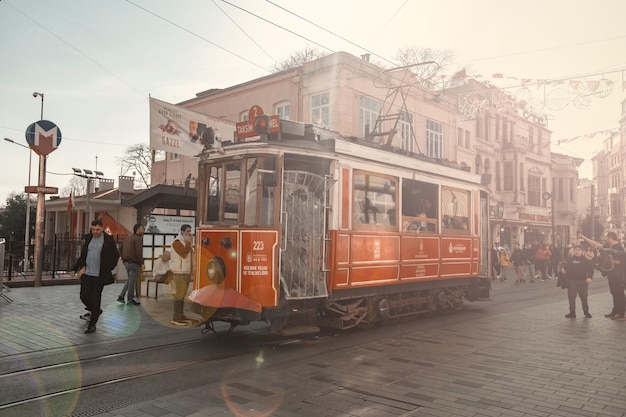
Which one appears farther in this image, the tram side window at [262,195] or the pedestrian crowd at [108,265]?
the pedestrian crowd at [108,265]

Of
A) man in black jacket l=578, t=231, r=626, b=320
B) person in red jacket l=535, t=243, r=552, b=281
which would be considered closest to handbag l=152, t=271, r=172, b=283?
man in black jacket l=578, t=231, r=626, b=320

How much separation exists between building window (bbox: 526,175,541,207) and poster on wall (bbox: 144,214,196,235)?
34.1 meters

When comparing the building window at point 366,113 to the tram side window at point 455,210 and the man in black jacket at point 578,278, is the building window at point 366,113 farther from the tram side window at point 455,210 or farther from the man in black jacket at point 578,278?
Answer: the man in black jacket at point 578,278

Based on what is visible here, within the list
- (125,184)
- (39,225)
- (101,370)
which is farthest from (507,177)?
(101,370)

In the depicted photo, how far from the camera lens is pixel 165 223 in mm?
13852

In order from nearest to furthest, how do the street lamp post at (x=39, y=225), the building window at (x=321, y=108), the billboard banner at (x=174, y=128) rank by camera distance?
the street lamp post at (x=39, y=225)
the billboard banner at (x=174, y=128)
the building window at (x=321, y=108)

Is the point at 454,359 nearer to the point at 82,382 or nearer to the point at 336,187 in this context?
the point at 336,187

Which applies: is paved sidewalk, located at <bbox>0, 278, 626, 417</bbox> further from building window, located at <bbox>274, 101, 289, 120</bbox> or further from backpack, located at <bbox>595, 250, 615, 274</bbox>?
building window, located at <bbox>274, 101, 289, 120</bbox>

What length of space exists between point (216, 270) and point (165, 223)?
6.52 meters

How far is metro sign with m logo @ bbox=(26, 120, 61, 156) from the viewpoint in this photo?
13.4 meters

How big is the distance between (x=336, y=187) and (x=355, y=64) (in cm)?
1621

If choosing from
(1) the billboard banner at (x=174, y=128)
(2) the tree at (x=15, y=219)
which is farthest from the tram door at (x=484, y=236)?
(2) the tree at (x=15, y=219)

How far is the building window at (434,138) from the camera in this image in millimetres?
28984

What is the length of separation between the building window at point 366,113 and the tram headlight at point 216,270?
664 inches
